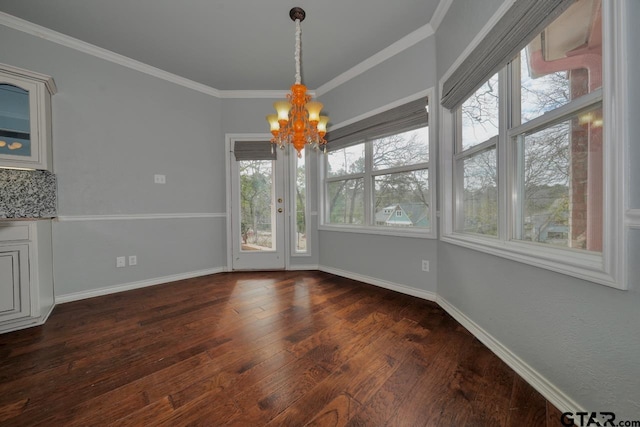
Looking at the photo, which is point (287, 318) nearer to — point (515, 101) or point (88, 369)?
point (88, 369)

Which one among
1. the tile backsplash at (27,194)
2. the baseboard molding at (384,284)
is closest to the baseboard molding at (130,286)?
the tile backsplash at (27,194)

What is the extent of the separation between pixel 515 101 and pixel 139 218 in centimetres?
373

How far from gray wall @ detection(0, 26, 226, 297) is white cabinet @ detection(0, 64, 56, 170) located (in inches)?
15.5

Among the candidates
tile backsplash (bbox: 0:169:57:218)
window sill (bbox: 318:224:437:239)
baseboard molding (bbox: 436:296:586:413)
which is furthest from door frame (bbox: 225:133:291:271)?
baseboard molding (bbox: 436:296:586:413)

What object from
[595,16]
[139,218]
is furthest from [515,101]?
[139,218]

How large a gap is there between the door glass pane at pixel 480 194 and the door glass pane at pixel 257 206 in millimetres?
2460

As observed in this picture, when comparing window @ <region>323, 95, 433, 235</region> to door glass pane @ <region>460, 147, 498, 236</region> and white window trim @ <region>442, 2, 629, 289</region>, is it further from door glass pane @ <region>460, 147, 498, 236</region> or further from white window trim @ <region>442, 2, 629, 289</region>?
white window trim @ <region>442, 2, 629, 289</region>

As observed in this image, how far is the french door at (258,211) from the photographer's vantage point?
3.47 metres

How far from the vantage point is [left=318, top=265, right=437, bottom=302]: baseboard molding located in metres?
2.36

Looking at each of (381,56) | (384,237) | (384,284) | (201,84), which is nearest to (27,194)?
(201,84)

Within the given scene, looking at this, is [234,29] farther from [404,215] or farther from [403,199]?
[404,215]

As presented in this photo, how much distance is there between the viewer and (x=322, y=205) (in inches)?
135

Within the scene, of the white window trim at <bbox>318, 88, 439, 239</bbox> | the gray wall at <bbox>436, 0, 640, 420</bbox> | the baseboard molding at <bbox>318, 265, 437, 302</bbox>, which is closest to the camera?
A: the gray wall at <bbox>436, 0, 640, 420</bbox>

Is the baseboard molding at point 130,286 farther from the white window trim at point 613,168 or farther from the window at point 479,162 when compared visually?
the white window trim at point 613,168
